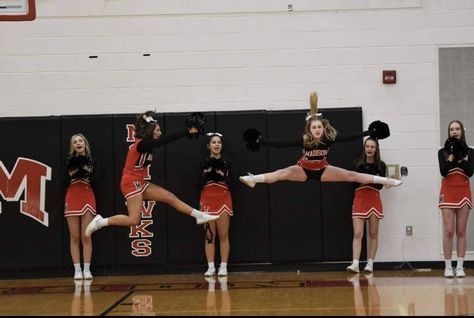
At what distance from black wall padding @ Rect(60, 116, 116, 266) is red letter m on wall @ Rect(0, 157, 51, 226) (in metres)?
0.30

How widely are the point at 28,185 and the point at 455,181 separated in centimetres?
591

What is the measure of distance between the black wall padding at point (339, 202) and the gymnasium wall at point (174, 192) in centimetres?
1

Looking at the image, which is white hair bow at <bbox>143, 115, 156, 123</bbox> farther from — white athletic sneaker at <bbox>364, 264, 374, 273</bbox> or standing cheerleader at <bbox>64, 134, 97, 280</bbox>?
white athletic sneaker at <bbox>364, 264, 374, 273</bbox>

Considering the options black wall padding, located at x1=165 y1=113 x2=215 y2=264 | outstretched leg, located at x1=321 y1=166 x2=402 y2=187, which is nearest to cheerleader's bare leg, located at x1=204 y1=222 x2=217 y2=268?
black wall padding, located at x1=165 y1=113 x2=215 y2=264

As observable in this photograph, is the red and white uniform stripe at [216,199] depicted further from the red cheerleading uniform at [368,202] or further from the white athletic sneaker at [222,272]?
the red cheerleading uniform at [368,202]

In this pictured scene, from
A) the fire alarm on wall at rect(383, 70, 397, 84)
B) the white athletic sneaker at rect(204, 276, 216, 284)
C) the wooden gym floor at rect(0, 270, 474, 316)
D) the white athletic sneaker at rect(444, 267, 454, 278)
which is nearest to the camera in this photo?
the wooden gym floor at rect(0, 270, 474, 316)

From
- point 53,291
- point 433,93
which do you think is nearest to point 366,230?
point 433,93

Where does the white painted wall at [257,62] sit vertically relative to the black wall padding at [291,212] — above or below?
above

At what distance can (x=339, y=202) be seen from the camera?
37.9 feet

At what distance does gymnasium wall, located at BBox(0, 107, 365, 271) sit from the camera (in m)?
11.5

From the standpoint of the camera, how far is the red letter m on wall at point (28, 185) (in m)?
11.5

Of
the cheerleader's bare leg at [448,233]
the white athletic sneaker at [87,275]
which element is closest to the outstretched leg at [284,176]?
the cheerleader's bare leg at [448,233]

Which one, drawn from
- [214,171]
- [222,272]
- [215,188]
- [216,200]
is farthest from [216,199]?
[222,272]

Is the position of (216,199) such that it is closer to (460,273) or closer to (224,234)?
(224,234)
